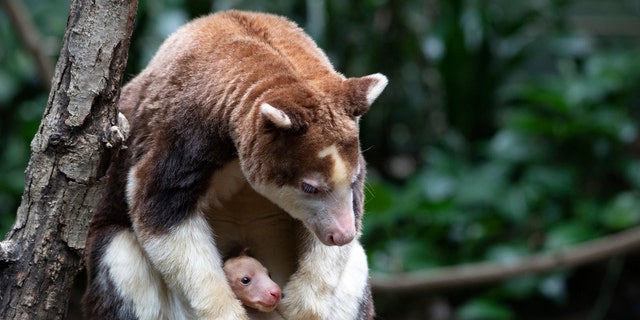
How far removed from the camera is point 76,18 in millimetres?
3146

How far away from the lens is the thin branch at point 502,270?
625 centimetres

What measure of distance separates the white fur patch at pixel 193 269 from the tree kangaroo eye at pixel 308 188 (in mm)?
523

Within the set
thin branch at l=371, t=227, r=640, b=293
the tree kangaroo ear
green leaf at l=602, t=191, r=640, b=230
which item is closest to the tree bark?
the tree kangaroo ear

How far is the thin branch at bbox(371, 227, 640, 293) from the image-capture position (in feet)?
20.5

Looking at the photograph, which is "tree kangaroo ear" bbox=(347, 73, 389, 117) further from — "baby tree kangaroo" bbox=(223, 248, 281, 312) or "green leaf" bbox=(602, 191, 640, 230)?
"green leaf" bbox=(602, 191, 640, 230)

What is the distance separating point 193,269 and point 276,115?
2.56ft


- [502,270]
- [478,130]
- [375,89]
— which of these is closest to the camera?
[375,89]

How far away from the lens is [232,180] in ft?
11.8

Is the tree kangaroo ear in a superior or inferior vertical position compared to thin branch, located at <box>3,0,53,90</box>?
superior

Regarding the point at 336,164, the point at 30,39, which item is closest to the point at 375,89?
the point at 336,164

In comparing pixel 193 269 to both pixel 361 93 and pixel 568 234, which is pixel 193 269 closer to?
pixel 361 93

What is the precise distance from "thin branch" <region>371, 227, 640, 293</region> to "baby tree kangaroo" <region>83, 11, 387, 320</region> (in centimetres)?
242

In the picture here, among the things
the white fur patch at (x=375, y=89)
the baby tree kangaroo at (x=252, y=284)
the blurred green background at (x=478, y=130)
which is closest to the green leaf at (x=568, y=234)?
the blurred green background at (x=478, y=130)

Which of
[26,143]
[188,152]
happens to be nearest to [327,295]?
[188,152]
